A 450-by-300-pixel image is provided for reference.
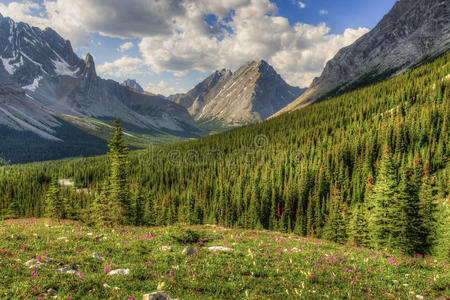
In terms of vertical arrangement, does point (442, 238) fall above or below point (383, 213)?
below

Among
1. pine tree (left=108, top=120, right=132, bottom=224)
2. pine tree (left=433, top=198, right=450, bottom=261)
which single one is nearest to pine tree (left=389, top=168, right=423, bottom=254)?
pine tree (left=433, top=198, right=450, bottom=261)

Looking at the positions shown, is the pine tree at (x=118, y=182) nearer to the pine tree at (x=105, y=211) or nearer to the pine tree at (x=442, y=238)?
the pine tree at (x=105, y=211)

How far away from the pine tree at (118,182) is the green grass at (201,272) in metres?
16.8

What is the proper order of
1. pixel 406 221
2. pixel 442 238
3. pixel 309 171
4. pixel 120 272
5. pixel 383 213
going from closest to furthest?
pixel 120 272 → pixel 406 221 → pixel 442 238 → pixel 383 213 → pixel 309 171

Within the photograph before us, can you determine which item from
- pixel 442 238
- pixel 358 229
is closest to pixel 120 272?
pixel 442 238

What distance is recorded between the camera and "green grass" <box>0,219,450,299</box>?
8320mm

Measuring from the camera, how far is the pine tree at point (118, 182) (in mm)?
31766

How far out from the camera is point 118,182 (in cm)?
3238

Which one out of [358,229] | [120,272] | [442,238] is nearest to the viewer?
[120,272]

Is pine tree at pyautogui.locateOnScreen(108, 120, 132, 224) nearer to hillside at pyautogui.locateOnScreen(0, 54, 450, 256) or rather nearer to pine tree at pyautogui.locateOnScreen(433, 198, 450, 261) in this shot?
hillside at pyautogui.locateOnScreen(0, 54, 450, 256)

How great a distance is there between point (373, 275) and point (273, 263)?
17.2ft

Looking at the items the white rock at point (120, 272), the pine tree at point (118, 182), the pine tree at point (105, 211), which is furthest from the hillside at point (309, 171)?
the white rock at point (120, 272)

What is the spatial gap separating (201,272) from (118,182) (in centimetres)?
2626

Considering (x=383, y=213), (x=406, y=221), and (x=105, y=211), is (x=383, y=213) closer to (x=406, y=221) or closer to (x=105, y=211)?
(x=406, y=221)
